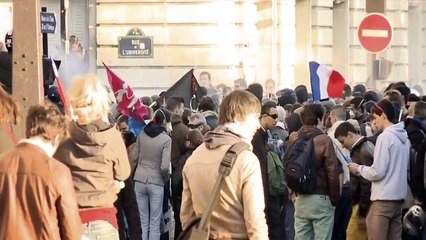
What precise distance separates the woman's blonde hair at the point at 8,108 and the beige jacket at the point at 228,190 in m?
1.31

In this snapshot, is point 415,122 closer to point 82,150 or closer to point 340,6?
point 82,150

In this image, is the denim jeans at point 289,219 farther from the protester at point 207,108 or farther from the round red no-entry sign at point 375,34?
the round red no-entry sign at point 375,34

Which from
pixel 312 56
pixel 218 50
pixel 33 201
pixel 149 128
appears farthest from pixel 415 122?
pixel 312 56

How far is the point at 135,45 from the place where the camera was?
94.0 feet

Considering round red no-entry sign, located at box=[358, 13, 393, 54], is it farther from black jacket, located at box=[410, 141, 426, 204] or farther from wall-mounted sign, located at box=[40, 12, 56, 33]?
black jacket, located at box=[410, 141, 426, 204]

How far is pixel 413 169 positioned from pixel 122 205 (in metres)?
3.51

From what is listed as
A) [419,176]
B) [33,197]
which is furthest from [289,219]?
[33,197]

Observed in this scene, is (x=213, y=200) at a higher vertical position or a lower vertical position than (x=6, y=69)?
lower

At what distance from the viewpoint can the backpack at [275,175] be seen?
42.8 ft

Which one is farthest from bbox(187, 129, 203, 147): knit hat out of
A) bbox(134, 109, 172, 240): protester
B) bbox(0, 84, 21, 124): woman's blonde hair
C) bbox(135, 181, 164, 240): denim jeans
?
bbox(0, 84, 21, 124): woman's blonde hair

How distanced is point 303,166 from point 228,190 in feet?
15.3

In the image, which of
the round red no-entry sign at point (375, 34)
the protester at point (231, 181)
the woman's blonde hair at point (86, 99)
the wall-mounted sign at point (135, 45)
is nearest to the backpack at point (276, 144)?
the round red no-entry sign at point (375, 34)

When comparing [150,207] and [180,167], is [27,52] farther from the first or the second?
[150,207]

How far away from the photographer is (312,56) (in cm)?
3334
